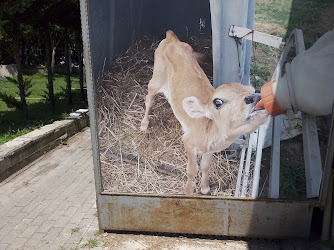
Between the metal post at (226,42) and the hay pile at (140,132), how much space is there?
129mm

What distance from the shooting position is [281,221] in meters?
3.80

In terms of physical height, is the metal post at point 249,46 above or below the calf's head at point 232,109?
above

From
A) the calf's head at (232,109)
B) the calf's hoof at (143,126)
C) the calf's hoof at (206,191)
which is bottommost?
the calf's hoof at (206,191)

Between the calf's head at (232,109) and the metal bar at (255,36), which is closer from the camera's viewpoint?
the metal bar at (255,36)

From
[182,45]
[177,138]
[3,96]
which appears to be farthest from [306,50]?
[3,96]

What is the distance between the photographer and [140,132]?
12.0 feet

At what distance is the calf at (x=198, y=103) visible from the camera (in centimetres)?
346

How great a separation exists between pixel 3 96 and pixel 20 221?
6188mm

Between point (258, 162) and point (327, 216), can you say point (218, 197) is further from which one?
point (327, 216)

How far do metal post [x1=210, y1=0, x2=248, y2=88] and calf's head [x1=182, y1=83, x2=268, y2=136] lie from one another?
0.10 metres

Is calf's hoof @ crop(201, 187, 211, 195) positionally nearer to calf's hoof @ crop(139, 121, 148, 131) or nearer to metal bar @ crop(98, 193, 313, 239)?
Answer: metal bar @ crop(98, 193, 313, 239)

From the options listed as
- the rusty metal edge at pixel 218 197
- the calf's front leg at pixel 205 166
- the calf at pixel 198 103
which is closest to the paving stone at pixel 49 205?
the rusty metal edge at pixel 218 197

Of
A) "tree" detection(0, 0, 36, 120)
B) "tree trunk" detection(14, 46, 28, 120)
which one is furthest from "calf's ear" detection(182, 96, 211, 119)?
"tree trunk" detection(14, 46, 28, 120)

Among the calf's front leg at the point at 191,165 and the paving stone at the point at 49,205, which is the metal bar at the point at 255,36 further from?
the paving stone at the point at 49,205
